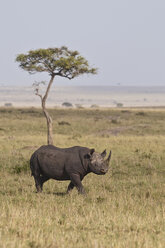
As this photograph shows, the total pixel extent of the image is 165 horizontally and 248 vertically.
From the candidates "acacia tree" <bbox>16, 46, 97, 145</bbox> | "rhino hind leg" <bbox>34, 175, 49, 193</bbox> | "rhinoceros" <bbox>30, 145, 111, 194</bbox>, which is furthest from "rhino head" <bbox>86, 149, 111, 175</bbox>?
"acacia tree" <bbox>16, 46, 97, 145</bbox>

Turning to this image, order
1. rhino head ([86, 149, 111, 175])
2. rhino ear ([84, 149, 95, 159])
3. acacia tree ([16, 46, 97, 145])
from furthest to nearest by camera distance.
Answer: acacia tree ([16, 46, 97, 145]) → rhino ear ([84, 149, 95, 159]) → rhino head ([86, 149, 111, 175])

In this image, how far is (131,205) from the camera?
10.1 m

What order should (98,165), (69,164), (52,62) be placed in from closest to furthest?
1. (98,165)
2. (69,164)
3. (52,62)

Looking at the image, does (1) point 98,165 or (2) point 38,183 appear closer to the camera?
(1) point 98,165

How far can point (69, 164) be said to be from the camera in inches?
451

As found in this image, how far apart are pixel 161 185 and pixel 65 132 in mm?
26077

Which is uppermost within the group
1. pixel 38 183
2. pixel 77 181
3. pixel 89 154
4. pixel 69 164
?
A: pixel 89 154

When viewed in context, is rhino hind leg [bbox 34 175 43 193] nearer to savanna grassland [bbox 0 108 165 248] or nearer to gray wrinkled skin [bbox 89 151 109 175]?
savanna grassland [bbox 0 108 165 248]

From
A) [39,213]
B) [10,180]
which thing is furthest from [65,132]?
[39,213]

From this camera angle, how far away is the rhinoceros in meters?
11.3

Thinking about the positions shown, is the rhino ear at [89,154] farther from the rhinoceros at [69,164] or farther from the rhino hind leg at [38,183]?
the rhino hind leg at [38,183]

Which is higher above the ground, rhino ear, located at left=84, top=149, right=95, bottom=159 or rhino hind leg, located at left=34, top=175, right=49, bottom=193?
rhino ear, located at left=84, top=149, right=95, bottom=159

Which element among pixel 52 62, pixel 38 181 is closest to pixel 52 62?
pixel 52 62

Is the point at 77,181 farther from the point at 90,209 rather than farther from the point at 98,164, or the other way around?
the point at 90,209
